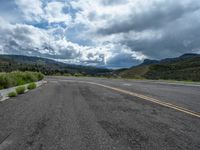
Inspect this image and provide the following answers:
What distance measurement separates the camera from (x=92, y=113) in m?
7.83

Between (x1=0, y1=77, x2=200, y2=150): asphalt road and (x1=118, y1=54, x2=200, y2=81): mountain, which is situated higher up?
(x1=118, y1=54, x2=200, y2=81): mountain

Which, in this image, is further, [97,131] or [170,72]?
[170,72]

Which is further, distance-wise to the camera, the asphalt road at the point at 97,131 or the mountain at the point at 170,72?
the mountain at the point at 170,72

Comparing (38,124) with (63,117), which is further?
(63,117)

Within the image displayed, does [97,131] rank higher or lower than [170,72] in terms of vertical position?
lower

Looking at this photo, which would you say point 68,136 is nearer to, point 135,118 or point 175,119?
point 135,118

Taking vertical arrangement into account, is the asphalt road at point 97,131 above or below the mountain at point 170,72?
below

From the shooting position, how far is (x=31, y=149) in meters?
4.35

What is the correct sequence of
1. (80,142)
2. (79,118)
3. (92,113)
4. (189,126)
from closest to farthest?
1. (80,142)
2. (189,126)
3. (79,118)
4. (92,113)

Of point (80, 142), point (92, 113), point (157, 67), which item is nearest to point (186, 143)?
point (80, 142)

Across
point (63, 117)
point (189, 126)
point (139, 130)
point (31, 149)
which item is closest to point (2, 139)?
point (31, 149)

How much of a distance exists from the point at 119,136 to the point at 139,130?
2.37ft

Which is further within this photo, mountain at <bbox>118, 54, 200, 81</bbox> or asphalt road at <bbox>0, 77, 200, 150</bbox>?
mountain at <bbox>118, 54, 200, 81</bbox>

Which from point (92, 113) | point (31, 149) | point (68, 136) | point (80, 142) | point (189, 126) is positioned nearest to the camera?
point (31, 149)
